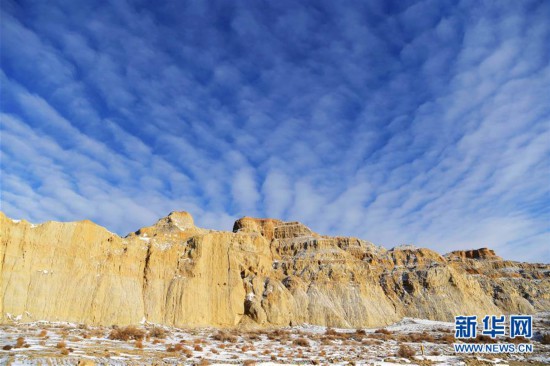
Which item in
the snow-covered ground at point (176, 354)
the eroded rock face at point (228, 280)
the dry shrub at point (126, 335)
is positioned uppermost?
the eroded rock face at point (228, 280)

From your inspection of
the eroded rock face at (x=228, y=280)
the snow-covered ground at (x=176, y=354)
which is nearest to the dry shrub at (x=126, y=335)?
the snow-covered ground at (x=176, y=354)

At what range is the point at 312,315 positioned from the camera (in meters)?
50.2

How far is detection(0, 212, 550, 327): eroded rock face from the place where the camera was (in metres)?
35.2

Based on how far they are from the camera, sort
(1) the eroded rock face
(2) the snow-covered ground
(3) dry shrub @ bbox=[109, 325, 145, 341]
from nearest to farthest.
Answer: (2) the snow-covered ground
(3) dry shrub @ bbox=[109, 325, 145, 341]
(1) the eroded rock face

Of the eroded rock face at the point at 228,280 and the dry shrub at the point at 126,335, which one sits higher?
the eroded rock face at the point at 228,280

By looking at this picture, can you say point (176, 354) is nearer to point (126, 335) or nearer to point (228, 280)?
point (126, 335)

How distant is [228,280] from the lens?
47750 millimetres

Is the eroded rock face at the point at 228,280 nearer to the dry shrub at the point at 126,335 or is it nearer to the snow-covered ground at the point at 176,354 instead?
the snow-covered ground at the point at 176,354

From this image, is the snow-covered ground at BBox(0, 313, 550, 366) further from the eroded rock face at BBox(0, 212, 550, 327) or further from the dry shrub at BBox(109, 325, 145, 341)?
the eroded rock face at BBox(0, 212, 550, 327)

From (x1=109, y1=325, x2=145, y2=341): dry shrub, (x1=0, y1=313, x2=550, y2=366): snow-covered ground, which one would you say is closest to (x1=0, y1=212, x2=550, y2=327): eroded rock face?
(x1=0, y1=313, x2=550, y2=366): snow-covered ground

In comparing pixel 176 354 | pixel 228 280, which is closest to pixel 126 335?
pixel 176 354

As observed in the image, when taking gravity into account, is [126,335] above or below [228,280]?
below

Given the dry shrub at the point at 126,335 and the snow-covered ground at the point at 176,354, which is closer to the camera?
the snow-covered ground at the point at 176,354

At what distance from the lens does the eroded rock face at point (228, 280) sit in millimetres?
35219
